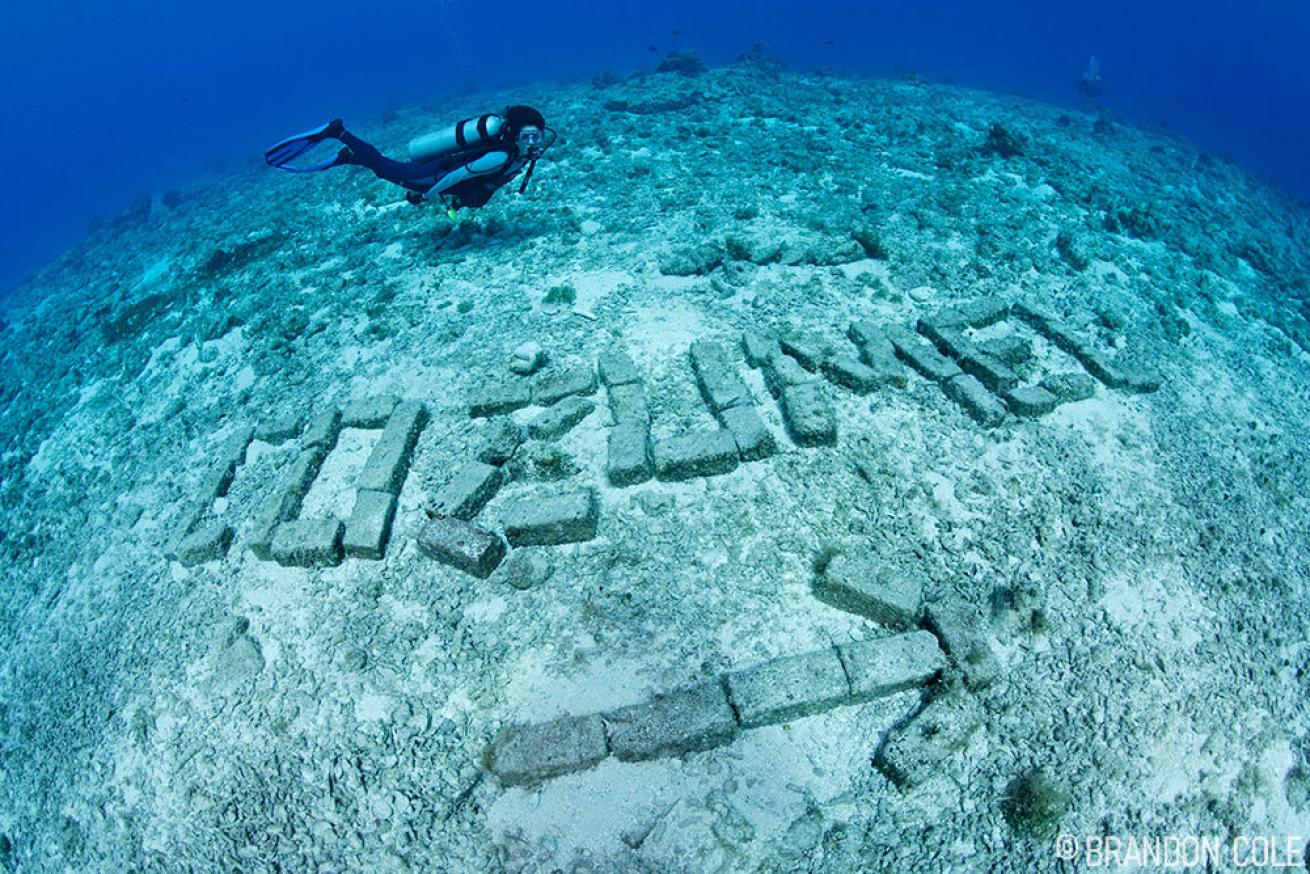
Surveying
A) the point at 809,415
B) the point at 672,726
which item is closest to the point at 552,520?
the point at 672,726

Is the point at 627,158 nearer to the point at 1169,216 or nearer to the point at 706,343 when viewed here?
the point at 706,343

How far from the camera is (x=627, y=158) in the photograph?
11023 millimetres

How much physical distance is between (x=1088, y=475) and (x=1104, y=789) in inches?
92.3

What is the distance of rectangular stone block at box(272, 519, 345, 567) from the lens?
13.6 feet

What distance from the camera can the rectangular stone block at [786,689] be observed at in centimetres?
312

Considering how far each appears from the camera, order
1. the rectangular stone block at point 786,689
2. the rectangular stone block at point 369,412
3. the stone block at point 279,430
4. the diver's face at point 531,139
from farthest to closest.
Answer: the diver's face at point 531,139, the stone block at point 279,430, the rectangular stone block at point 369,412, the rectangular stone block at point 786,689

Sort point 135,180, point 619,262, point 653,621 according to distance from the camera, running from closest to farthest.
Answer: point 653,621 → point 619,262 → point 135,180

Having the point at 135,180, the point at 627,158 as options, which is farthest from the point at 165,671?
the point at 135,180

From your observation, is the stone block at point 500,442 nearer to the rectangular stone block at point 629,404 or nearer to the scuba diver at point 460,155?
the rectangular stone block at point 629,404

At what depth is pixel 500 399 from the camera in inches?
205

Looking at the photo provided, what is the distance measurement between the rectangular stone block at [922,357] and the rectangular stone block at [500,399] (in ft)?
11.2

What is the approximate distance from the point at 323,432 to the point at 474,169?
12.8 feet

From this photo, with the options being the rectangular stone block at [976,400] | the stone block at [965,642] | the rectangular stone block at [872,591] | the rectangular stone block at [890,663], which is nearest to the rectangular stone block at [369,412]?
the rectangular stone block at [872,591]

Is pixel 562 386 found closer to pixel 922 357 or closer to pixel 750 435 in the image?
pixel 750 435
